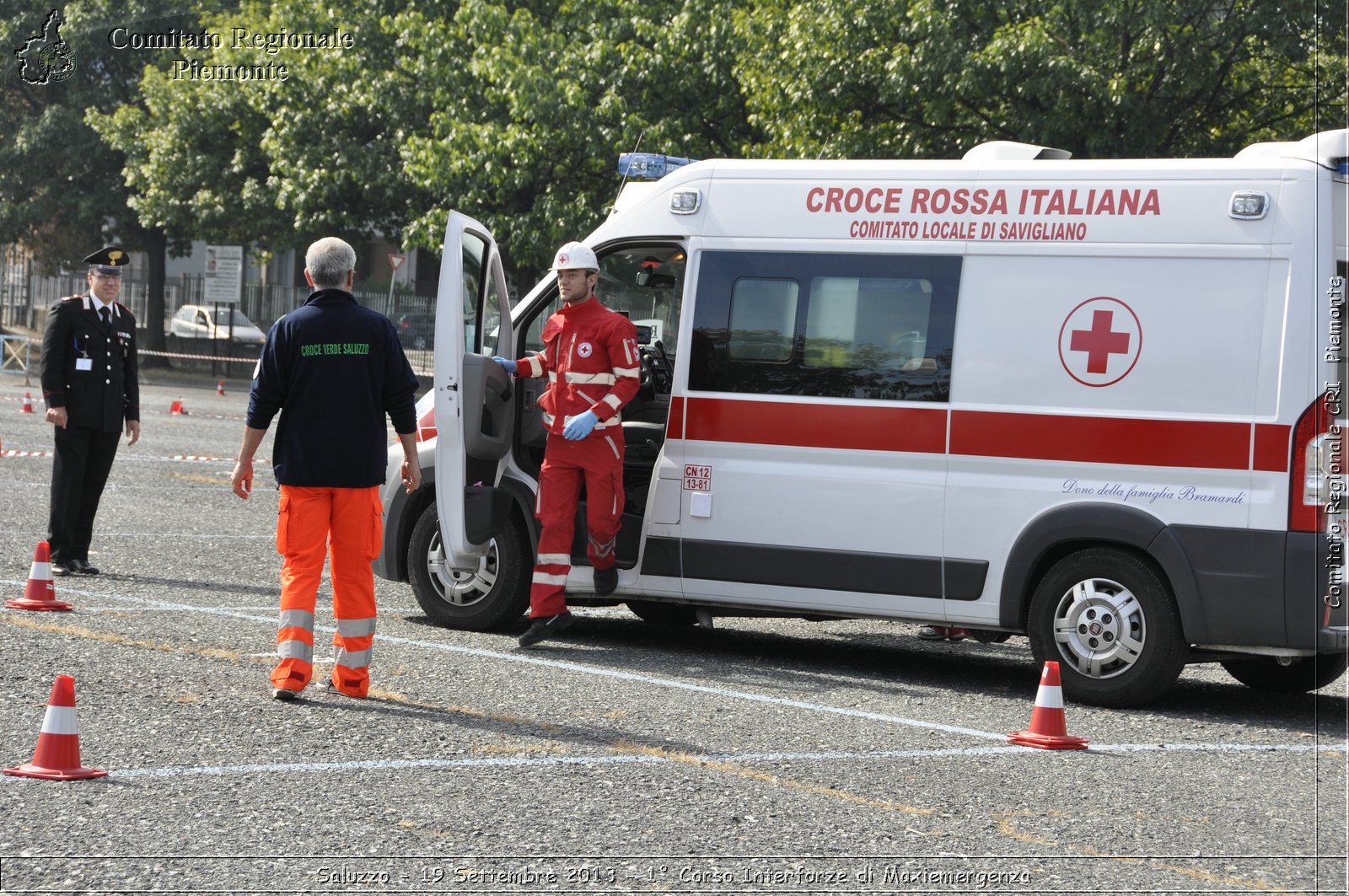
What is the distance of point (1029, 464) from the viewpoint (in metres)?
7.56

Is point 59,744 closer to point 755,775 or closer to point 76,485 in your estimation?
point 755,775

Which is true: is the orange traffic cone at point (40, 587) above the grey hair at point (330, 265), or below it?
below

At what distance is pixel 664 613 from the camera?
9562mm

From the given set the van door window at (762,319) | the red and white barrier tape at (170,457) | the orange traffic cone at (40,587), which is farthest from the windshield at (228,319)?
the van door window at (762,319)

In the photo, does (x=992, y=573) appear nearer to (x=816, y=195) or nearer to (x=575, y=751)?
(x=816, y=195)

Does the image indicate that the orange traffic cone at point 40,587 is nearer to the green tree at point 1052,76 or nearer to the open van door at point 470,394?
the open van door at point 470,394

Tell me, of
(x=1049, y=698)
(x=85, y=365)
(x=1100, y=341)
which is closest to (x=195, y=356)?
(x=85, y=365)

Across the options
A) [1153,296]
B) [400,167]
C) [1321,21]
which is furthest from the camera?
[400,167]

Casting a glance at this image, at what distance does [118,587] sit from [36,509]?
12.3 ft

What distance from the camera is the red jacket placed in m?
8.23

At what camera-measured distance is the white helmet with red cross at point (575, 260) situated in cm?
828

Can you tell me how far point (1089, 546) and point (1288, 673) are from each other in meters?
1.44

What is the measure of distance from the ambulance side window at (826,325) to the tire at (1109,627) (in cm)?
102

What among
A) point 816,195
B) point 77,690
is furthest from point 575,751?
point 816,195
